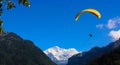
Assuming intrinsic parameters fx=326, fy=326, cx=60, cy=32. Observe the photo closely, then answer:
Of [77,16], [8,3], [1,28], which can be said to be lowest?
[1,28]

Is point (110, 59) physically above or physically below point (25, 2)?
above

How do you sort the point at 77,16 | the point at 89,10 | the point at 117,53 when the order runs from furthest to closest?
the point at 117,53, the point at 77,16, the point at 89,10

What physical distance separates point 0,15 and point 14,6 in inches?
66.9

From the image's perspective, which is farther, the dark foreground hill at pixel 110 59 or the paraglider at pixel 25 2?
the dark foreground hill at pixel 110 59

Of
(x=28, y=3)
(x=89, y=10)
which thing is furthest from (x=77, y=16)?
(x=28, y=3)

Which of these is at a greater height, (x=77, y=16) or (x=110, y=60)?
(x=110, y=60)

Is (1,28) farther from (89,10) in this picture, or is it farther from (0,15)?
(89,10)

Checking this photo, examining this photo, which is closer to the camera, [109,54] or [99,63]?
[99,63]

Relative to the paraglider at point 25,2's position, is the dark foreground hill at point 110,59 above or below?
above

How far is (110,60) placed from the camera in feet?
482

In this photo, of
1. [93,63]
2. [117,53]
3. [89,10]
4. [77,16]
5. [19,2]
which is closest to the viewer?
[19,2]

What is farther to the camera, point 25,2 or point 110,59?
Result: point 110,59

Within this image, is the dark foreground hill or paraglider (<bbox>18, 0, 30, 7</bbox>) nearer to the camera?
paraglider (<bbox>18, 0, 30, 7</bbox>)

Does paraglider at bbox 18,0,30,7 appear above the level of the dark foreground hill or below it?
below
